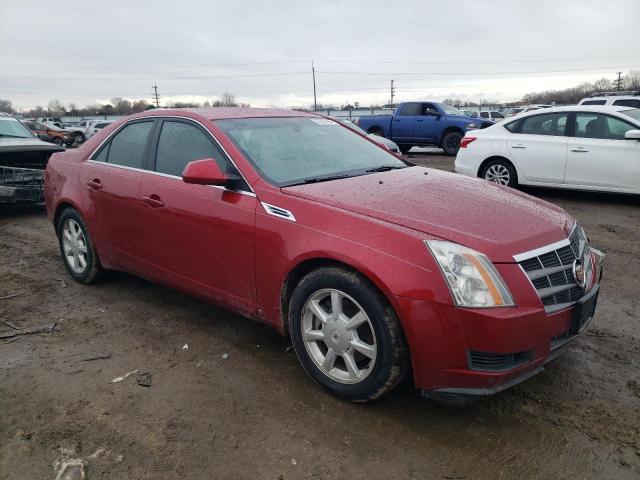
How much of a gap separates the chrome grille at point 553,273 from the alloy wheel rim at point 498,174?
6208mm

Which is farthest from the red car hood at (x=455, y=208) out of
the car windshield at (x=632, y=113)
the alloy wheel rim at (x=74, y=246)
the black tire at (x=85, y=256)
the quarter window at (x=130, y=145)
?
the car windshield at (x=632, y=113)

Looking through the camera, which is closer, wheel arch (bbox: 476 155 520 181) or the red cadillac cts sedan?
the red cadillac cts sedan

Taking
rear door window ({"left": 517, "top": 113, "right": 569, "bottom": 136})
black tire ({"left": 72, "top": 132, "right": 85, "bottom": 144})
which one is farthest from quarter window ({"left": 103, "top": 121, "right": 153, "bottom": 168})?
black tire ({"left": 72, "top": 132, "right": 85, "bottom": 144})

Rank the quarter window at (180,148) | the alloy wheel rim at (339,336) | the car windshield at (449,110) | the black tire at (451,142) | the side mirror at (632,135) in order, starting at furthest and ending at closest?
the car windshield at (449,110), the black tire at (451,142), the side mirror at (632,135), the quarter window at (180,148), the alloy wheel rim at (339,336)

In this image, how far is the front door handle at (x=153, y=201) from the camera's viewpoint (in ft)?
12.4

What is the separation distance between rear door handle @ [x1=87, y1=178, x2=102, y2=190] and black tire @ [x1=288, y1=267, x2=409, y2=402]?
229cm

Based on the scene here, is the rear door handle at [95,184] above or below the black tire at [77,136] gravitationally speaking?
above

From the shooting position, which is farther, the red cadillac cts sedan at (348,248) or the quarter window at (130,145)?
A: the quarter window at (130,145)

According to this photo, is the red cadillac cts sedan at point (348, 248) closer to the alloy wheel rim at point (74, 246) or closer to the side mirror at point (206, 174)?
the side mirror at point (206, 174)

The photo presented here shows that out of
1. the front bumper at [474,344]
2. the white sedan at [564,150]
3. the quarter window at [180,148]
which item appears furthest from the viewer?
the white sedan at [564,150]

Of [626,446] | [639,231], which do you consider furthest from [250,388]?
[639,231]

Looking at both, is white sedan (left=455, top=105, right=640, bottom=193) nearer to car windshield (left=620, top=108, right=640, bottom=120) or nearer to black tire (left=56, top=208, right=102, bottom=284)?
car windshield (left=620, top=108, right=640, bottom=120)

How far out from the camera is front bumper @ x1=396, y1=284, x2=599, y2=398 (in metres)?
2.41

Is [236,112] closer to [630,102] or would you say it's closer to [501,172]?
[501,172]
